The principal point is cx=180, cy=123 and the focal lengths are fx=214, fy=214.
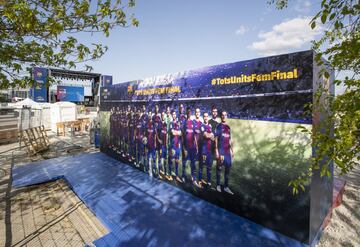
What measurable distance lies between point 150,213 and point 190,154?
6.41 ft

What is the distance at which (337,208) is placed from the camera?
229 inches

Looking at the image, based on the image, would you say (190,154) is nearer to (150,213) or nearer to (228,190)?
(228,190)

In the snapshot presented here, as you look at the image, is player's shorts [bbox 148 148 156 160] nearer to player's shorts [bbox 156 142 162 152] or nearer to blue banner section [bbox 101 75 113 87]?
player's shorts [bbox 156 142 162 152]

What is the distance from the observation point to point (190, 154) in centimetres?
634

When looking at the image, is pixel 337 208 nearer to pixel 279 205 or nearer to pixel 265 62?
pixel 279 205

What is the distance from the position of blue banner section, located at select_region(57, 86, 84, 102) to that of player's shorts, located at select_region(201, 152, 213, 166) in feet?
114

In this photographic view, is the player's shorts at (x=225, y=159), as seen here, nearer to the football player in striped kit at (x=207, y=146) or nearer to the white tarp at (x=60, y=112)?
the football player in striped kit at (x=207, y=146)

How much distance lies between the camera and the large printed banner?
13.7 feet

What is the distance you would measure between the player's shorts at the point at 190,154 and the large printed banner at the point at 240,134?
12 millimetres

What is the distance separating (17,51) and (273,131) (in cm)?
537

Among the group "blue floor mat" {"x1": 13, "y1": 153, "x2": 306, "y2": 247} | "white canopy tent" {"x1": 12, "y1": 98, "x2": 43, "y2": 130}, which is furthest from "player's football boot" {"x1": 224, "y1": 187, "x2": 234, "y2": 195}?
"white canopy tent" {"x1": 12, "y1": 98, "x2": 43, "y2": 130}

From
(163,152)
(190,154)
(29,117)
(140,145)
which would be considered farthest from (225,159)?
(29,117)

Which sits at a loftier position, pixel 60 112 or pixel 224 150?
pixel 60 112

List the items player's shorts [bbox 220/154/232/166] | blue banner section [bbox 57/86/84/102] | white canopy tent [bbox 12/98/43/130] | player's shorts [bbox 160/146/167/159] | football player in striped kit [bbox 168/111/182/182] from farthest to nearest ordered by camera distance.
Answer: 1. blue banner section [bbox 57/86/84/102]
2. white canopy tent [bbox 12/98/43/130]
3. player's shorts [bbox 160/146/167/159]
4. football player in striped kit [bbox 168/111/182/182]
5. player's shorts [bbox 220/154/232/166]
